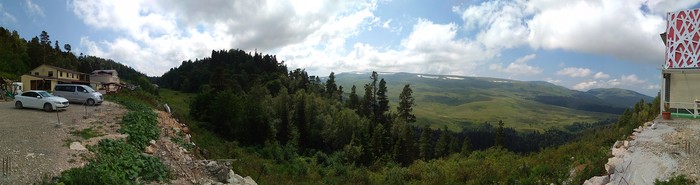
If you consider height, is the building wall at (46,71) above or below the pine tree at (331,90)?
above

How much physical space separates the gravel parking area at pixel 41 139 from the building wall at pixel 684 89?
36144 millimetres

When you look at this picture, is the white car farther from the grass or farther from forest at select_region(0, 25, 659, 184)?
forest at select_region(0, 25, 659, 184)

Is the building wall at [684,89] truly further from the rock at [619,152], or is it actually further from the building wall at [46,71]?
the building wall at [46,71]

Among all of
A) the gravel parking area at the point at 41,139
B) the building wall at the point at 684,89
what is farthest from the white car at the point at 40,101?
Result: the building wall at the point at 684,89

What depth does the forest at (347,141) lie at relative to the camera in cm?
2633

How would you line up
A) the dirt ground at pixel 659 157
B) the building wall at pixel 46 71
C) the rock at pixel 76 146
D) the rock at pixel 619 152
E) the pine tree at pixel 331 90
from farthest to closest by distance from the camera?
the pine tree at pixel 331 90 < the building wall at pixel 46 71 < the rock at pixel 76 146 < the rock at pixel 619 152 < the dirt ground at pixel 659 157

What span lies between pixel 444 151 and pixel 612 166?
63.3 meters

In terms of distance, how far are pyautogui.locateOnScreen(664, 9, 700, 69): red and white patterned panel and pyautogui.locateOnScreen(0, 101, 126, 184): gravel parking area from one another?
122 feet

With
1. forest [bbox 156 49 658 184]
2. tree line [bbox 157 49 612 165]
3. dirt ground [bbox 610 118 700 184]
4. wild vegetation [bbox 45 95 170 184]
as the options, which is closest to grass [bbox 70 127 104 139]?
wild vegetation [bbox 45 95 170 184]

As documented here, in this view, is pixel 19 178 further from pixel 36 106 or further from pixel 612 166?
pixel 612 166

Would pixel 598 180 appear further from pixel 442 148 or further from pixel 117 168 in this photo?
pixel 442 148

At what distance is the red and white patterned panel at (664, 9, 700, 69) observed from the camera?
87.7 feet

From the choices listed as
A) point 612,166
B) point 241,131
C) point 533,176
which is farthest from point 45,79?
point 612,166

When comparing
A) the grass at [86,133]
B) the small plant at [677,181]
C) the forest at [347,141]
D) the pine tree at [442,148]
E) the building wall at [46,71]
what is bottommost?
the pine tree at [442,148]
